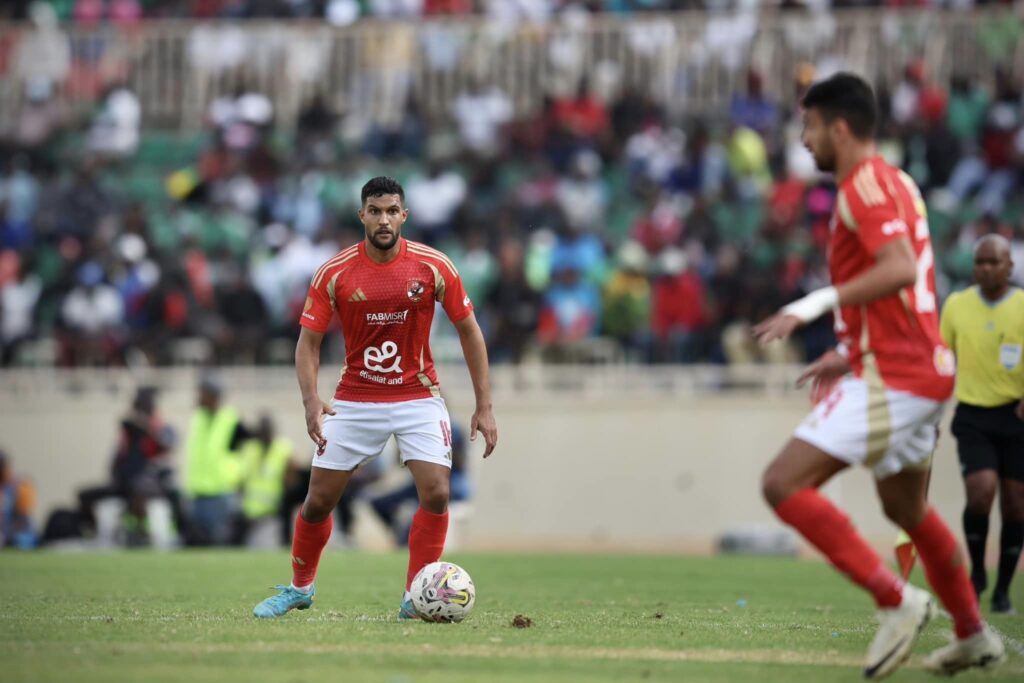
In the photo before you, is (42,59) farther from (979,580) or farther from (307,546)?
(979,580)

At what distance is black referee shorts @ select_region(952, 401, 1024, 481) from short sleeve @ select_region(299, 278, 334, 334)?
4898mm

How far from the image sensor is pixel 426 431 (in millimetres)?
10273

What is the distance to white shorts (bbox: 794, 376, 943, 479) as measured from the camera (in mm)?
7648

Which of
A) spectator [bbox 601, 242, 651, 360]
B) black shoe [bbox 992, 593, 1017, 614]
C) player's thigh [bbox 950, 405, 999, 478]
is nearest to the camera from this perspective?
Result: player's thigh [bbox 950, 405, 999, 478]

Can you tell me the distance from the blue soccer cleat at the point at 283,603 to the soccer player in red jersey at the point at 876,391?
11.9 ft

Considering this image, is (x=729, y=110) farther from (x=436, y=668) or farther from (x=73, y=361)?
(x=436, y=668)

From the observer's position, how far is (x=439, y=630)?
949 cm

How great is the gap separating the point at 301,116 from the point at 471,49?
3.03 m

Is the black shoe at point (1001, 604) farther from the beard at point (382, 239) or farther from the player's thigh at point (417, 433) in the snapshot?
the beard at point (382, 239)

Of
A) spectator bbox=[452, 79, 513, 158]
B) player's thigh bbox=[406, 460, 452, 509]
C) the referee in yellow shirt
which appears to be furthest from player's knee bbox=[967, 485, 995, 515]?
spectator bbox=[452, 79, 513, 158]

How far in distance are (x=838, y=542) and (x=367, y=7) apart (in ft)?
76.7

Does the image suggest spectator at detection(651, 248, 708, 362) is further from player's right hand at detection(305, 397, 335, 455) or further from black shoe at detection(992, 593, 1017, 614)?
player's right hand at detection(305, 397, 335, 455)

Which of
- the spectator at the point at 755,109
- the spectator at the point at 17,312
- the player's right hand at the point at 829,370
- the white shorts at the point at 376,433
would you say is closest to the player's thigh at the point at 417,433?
the white shorts at the point at 376,433

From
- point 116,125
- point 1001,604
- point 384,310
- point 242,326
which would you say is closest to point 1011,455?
point 1001,604
